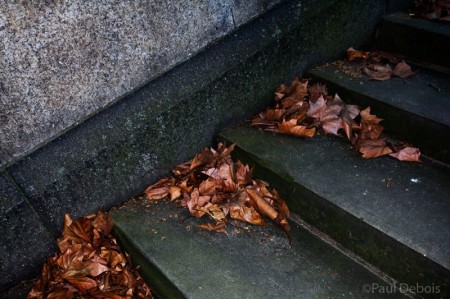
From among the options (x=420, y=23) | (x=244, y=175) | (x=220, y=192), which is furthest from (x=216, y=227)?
(x=420, y=23)

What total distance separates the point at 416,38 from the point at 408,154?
3.43ft

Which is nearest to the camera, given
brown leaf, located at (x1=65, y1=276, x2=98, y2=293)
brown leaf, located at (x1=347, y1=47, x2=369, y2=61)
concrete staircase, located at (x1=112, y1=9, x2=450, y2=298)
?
concrete staircase, located at (x1=112, y1=9, x2=450, y2=298)

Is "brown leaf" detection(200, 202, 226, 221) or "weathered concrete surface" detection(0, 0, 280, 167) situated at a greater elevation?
"weathered concrete surface" detection(0, 0, 280, 167)

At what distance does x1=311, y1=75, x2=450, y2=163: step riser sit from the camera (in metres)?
2.14

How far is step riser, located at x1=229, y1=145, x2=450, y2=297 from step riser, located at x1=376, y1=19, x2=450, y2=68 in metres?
1.47

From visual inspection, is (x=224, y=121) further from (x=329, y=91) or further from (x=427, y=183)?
(x=427, y=183)

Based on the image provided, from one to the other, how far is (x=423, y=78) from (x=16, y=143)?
252 cm

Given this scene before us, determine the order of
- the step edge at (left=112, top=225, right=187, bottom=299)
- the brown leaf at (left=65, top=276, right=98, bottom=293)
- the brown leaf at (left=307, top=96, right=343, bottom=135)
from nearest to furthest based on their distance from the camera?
the step edge at (left=112, top=225, right=187, bottom=299)
the brown leaf at (left=65, top=276, right=98, bottom=293)
the brown leaf at (left=307, top=96, right=343, bottom=135)

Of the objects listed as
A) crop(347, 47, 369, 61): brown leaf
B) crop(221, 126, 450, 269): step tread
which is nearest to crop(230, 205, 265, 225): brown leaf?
crop(221, 126, 450, 269): step tread

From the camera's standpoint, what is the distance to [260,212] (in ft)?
7.21

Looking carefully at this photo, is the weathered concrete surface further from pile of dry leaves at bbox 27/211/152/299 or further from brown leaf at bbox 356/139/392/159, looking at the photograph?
brown leaf at bbox 356/139/392/159

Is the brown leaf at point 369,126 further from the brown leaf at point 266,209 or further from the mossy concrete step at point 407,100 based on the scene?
the brown leaf at point 266,209

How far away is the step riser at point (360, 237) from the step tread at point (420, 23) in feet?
4.96

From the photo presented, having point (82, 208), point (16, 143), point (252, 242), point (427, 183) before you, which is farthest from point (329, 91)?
point (16, 143)
